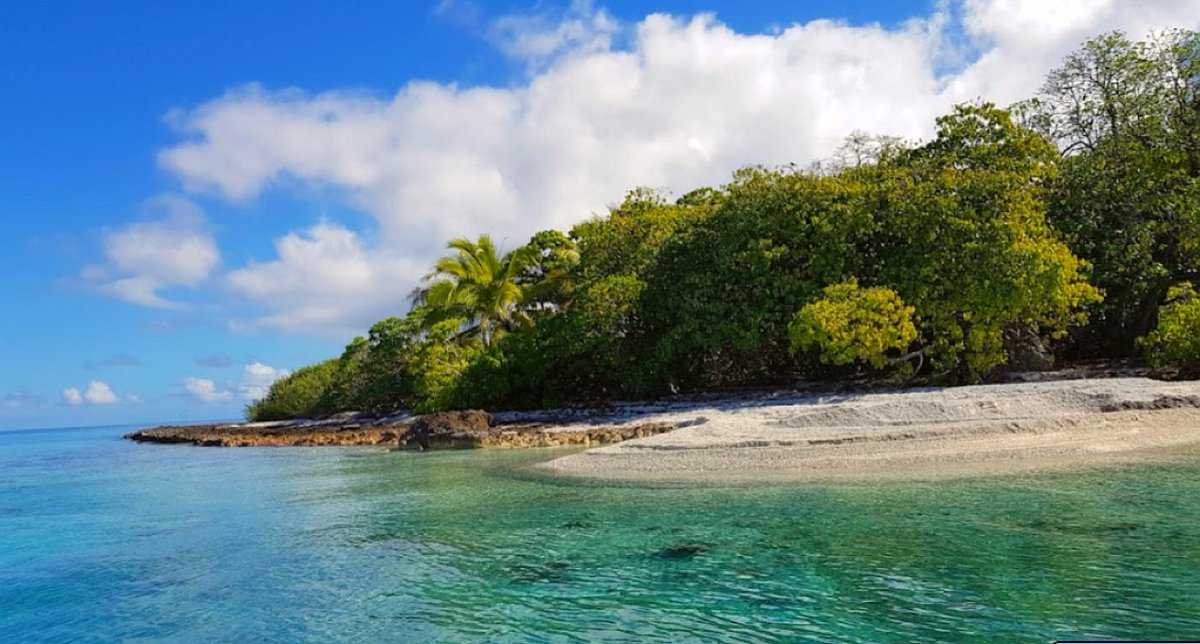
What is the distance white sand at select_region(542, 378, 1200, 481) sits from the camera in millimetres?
14789

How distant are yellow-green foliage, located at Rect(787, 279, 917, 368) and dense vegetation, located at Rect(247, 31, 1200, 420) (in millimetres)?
63

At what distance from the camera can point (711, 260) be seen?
1064 inches

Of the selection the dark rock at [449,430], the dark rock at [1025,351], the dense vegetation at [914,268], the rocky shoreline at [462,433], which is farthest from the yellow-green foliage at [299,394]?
the dark rock at [1025,351]

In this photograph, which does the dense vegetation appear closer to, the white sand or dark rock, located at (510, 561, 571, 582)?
the white sand

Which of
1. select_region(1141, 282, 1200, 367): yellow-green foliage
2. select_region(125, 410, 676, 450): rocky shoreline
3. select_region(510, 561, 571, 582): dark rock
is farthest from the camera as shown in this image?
select_region(125, 410, 676, 450): rocky shoreline

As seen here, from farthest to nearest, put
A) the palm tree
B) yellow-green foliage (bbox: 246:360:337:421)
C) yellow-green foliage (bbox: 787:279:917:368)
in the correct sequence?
yellow-green foliage (bbox: 246:360:337:421) → the palm tree → yellow-green foliage (bbox: 787:279:917:368)

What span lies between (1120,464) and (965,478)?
2.89 meters

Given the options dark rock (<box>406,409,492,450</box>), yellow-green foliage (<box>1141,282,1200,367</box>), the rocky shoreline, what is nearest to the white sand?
yellow-green foliage (<box>1141,282,1200,367</box>)

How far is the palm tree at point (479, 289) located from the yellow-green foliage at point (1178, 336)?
80.5 ft

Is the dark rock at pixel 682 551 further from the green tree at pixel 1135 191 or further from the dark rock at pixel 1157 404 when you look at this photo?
the green tree at pixel 1135 191

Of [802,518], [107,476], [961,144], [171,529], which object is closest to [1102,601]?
[802,518]

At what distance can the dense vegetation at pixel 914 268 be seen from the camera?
885 inches

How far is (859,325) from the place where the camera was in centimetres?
2208

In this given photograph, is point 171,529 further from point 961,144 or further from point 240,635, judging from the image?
point 961,144
